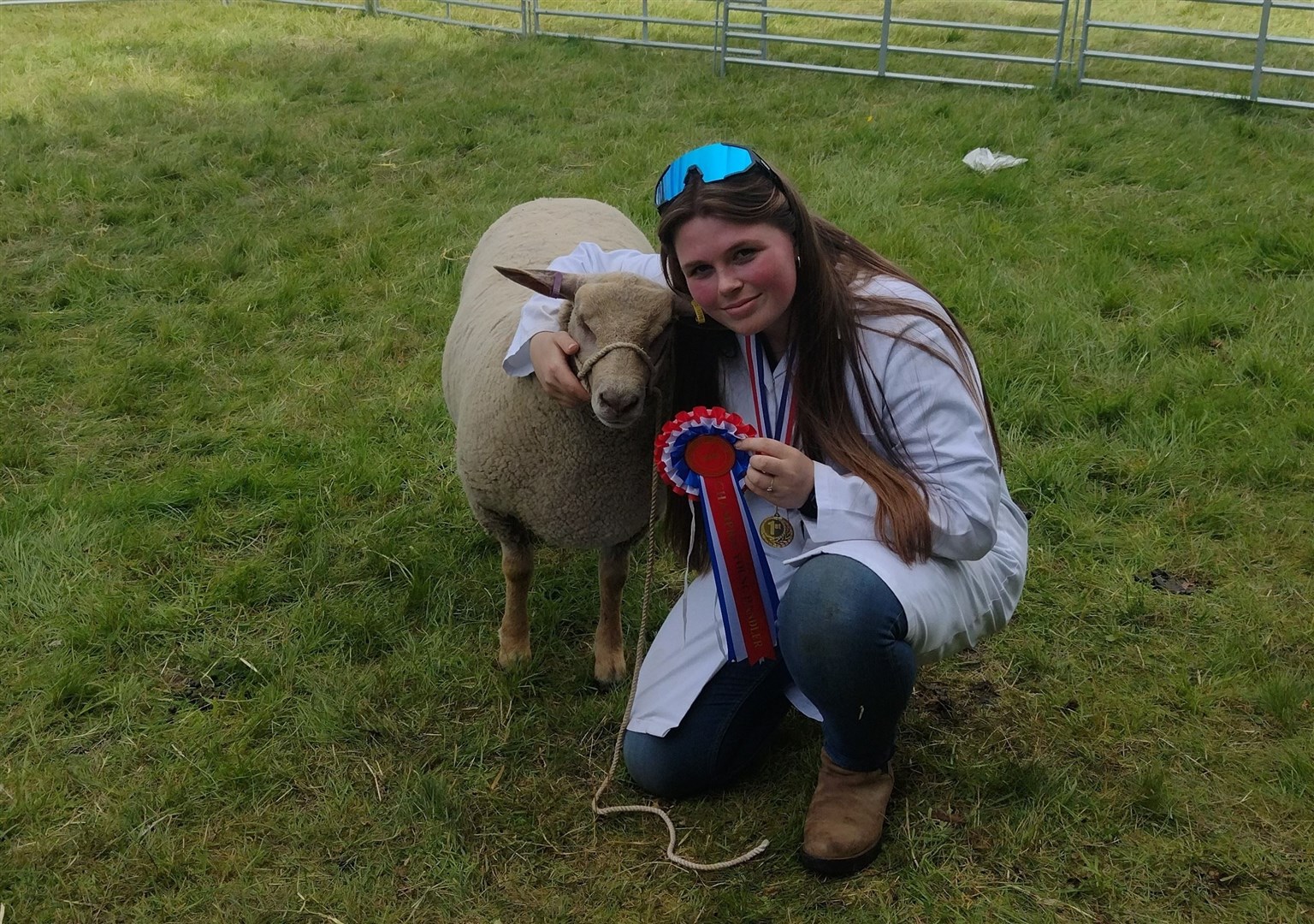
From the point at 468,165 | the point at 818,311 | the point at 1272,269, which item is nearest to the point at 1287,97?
the point at 1272,269

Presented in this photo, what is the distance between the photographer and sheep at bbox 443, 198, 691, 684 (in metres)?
2.27

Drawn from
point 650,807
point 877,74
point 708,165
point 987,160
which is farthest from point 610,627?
point 877,74

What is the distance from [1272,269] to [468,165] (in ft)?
13.5

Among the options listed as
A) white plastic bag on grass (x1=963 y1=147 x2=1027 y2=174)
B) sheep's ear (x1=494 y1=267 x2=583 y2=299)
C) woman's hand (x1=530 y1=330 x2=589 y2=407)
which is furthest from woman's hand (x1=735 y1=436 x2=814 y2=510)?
white plastic bag on grass (x1=963 y1=147 x2=1027 y2=174)

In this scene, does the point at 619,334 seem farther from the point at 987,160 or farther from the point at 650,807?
the point at 987,160

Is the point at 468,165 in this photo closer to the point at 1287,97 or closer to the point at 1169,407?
the point at 1169,407

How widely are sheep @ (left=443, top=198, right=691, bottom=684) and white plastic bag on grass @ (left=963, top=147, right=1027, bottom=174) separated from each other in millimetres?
3446

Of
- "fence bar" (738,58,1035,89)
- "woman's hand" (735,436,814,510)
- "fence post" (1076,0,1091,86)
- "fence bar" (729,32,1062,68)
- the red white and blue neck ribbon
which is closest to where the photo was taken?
"woman's hand" (735,436,814,510)

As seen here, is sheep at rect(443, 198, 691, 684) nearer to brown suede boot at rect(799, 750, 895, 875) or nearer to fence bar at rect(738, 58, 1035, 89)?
brown suede boot at rect(799, 750, 895, 875)

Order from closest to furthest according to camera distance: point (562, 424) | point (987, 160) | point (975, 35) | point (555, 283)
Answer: point (555, 283), point (562, 424), point (987, 160), point (975, 35)

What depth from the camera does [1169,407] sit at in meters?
3.83

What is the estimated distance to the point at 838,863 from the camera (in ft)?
7.46

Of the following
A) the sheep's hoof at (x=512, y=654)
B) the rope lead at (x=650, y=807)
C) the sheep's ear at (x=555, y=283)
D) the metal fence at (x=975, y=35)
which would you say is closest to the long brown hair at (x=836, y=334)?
the sheep's ear at (x=555, y=283)

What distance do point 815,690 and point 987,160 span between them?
15.3 ft
